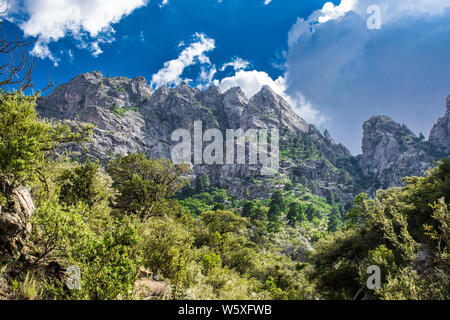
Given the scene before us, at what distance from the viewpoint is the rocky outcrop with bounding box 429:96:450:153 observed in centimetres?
15207

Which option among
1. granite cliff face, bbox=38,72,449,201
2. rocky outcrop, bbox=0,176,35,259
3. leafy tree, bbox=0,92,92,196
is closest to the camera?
rocky outcrop, bbox=0,176,35,259

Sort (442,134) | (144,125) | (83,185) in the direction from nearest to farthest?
(83,185) → (442,134) → (144,125)

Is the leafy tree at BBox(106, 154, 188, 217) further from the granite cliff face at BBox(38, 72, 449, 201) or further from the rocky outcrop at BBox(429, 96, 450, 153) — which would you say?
the rocky outcrop at BBox(429, 96, 450, 153)

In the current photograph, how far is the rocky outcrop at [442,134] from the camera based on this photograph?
5987 inches

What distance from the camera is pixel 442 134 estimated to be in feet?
512

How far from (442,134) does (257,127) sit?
134627 mm

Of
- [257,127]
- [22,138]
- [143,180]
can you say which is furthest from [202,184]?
[22,138]

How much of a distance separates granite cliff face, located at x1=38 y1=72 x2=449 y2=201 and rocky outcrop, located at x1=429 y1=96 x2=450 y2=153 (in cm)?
88

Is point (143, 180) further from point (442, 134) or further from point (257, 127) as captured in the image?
point (442, 134)

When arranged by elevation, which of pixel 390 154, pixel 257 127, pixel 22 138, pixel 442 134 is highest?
pixel 257 127

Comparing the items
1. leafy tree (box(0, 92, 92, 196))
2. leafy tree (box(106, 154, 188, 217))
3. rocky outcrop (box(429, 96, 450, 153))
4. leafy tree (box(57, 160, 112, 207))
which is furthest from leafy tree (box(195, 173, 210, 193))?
rocky outcrop (box(429, 96, 450, 153))

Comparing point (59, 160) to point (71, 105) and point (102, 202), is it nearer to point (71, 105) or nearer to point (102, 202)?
point (102, 202)
